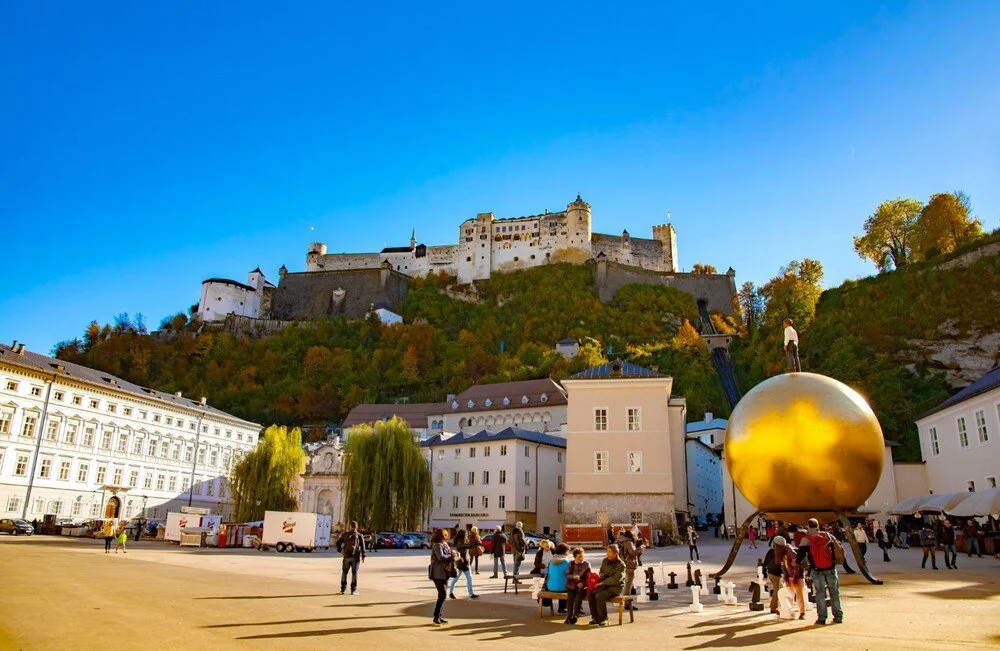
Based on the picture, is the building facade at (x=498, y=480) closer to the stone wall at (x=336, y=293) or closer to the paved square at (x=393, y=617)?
the paved square at (x=393, y=617)

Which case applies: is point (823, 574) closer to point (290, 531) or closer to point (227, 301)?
point (290, 531)

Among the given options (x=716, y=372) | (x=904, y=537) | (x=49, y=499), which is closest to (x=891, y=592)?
(x=904, y=537)

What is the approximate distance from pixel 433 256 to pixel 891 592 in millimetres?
108922

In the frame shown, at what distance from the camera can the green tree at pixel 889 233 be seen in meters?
77.5

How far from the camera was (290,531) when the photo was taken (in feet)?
108

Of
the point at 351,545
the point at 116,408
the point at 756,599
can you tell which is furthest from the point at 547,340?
the point at 756,599

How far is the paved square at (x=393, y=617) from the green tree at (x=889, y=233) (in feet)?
233

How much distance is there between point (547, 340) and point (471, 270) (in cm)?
2611

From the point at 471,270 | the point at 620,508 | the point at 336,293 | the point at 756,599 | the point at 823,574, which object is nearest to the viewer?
the point at 823,574

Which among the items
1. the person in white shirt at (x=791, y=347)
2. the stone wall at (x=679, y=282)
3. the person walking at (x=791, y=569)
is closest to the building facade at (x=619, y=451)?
the person in white shirt at (x=791, y=347)

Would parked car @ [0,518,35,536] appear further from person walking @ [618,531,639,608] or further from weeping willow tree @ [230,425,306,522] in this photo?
person walking @ [618,531,639,608]


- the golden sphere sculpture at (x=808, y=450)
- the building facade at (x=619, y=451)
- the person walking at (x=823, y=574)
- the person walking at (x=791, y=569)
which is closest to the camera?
the person walking at (x=823, y=574)

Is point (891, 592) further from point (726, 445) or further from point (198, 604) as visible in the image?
point (198, 604)

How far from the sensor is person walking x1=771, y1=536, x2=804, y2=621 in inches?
429
